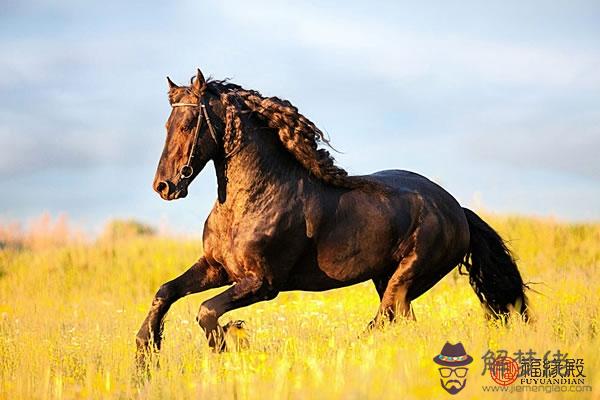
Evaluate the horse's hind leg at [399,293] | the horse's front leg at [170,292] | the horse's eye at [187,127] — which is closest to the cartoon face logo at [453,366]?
the horse's hind leg at [399,293]

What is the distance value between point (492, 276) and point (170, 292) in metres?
3.52

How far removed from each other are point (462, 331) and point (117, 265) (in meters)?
10.2

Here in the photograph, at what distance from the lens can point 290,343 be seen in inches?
275

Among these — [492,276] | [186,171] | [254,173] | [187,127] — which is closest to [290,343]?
[254,173]

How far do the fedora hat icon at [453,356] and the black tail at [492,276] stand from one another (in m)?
2.67

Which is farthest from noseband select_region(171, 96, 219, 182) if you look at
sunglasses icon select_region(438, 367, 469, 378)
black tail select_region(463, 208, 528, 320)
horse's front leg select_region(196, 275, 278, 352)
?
black tail select_region(463, 208, 528, 320)

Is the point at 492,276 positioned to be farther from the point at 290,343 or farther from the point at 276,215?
the point at 276,215

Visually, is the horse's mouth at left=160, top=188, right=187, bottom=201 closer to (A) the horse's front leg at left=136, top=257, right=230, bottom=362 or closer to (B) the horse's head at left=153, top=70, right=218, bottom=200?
(B) the horse's head at left=153, top=70, right=218, bottom=200

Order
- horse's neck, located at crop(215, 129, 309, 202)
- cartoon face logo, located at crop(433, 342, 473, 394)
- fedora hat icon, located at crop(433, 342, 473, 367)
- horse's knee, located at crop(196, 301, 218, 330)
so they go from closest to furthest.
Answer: cartoon face logo, located at crop(433, 342, 473, 394) < fedora hat icon, located at crop(433, 342, 473, 367) < horse's knee, located at crop(196, 301, 218, 330) < horse's neck, located at crop(215, 129, 309, 202)

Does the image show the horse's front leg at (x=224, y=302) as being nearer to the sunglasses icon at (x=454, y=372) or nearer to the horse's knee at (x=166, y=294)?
the horse's knee at (x=166, y=294)

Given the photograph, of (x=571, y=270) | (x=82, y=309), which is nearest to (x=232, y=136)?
(x=82, y=309)

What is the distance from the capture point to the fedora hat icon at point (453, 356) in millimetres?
5547

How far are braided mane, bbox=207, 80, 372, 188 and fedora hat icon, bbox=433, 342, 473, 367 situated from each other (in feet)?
6.16

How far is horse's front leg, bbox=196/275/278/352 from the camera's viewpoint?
20.5ft
